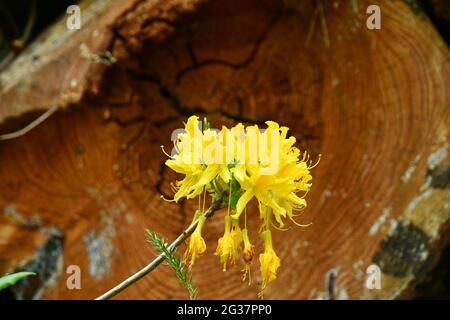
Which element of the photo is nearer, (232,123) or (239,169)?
(239,169)

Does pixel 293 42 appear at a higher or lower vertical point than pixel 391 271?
higher

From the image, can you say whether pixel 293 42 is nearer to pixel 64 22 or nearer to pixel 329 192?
pixel 329 192

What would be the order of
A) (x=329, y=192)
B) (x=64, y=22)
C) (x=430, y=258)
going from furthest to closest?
(x=64, y=22)
(x=329, y=192)
(x=430, y=258)

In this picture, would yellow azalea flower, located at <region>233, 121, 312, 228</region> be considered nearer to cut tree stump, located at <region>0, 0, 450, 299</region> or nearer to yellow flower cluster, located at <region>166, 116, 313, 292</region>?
yellow flower cluster, located at <region>166, 116, 313, 292</region>

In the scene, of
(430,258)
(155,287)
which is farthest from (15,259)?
(430,258)

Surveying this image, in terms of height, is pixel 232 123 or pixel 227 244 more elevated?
pixel 232 123

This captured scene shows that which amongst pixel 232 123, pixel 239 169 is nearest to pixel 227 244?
pixel 239 169

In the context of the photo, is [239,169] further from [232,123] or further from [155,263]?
[232,123]

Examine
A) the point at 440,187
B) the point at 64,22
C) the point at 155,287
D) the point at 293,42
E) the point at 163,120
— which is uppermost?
the point at 64,22

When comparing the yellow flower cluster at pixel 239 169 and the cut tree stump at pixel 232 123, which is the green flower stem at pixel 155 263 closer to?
the yellow flower cluster at pixel 239 169
